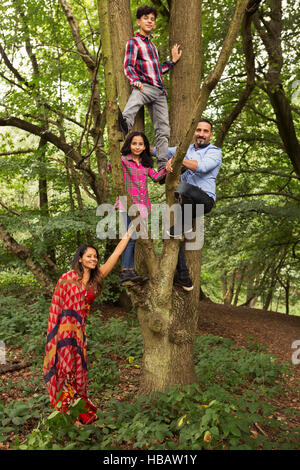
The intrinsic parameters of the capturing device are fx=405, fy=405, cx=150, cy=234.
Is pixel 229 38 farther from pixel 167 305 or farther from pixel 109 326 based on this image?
pixel 109 326

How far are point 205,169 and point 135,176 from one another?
654mm

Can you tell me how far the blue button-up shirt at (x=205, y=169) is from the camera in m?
3.59

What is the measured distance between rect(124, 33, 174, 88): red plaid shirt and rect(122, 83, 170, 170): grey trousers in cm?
8

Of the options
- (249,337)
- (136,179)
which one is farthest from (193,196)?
(249,337)

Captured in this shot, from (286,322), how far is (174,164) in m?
8.49

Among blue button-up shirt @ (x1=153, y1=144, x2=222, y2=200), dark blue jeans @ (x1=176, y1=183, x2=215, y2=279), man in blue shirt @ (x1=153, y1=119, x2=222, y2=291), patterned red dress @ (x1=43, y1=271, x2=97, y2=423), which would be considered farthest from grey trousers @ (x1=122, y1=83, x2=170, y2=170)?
patterned red dress @ (x1=43, y1=271, x2=97, y2=423)

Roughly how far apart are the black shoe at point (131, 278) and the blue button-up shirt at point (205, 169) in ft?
3.15

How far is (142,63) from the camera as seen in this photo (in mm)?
3701

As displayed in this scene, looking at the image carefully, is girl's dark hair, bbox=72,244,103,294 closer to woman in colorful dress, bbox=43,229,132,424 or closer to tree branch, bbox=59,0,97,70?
woman in colorful dress, bbox=43,229,132,424

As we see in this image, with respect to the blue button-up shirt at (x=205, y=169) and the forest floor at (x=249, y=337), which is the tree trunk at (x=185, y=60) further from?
the forest floor at (x=249, y=337)

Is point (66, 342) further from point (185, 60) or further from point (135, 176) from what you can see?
point (185, 60)

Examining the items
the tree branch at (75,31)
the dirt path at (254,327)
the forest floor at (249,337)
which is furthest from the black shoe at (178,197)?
the tree branch at (75,31)

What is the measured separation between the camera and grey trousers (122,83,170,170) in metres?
3.59

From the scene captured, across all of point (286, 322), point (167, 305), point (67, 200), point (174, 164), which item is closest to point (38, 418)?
point (167, 305)
